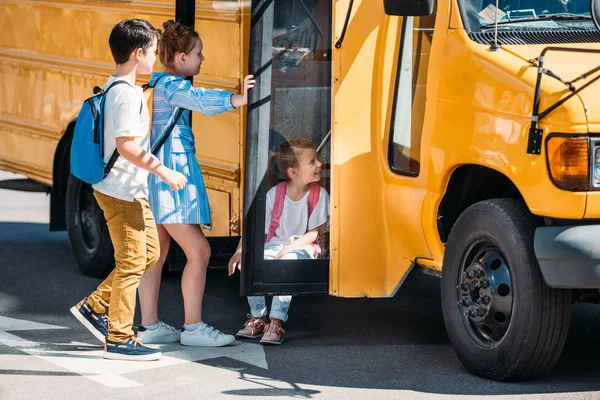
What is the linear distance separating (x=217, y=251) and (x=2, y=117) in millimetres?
3312

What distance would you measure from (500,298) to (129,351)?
73.2 inches

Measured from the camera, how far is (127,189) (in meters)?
5.87

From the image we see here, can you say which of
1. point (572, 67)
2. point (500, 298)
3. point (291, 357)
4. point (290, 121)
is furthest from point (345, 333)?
point (572, 67)

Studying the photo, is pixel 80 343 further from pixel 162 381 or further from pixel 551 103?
pixel 551 103

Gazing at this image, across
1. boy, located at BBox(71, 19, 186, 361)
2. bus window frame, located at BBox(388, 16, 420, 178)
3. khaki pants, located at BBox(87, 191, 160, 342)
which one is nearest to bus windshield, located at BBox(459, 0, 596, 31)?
bus window frame, located at BBox(388, 16, 420, 178)

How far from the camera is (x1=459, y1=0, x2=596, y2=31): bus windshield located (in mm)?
5543

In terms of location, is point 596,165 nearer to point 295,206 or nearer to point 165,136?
point 295,206

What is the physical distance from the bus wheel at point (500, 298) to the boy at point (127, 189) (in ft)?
4.55

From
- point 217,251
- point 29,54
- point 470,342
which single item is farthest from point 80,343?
point 29,54

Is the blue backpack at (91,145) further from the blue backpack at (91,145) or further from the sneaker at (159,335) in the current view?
the sneaker at (159,335)

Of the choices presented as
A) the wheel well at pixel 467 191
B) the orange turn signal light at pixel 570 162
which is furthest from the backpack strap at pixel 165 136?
the orange turn signal light at pixel 570 162

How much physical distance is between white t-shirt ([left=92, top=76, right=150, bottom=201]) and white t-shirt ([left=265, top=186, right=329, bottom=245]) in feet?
2.34

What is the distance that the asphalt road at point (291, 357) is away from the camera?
535 cm

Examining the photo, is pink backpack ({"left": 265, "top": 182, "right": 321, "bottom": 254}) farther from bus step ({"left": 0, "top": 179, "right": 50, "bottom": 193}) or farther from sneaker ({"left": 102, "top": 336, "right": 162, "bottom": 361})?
bus step ({"left": 0, "top": 179, "right": 50, "bottom": 193})
